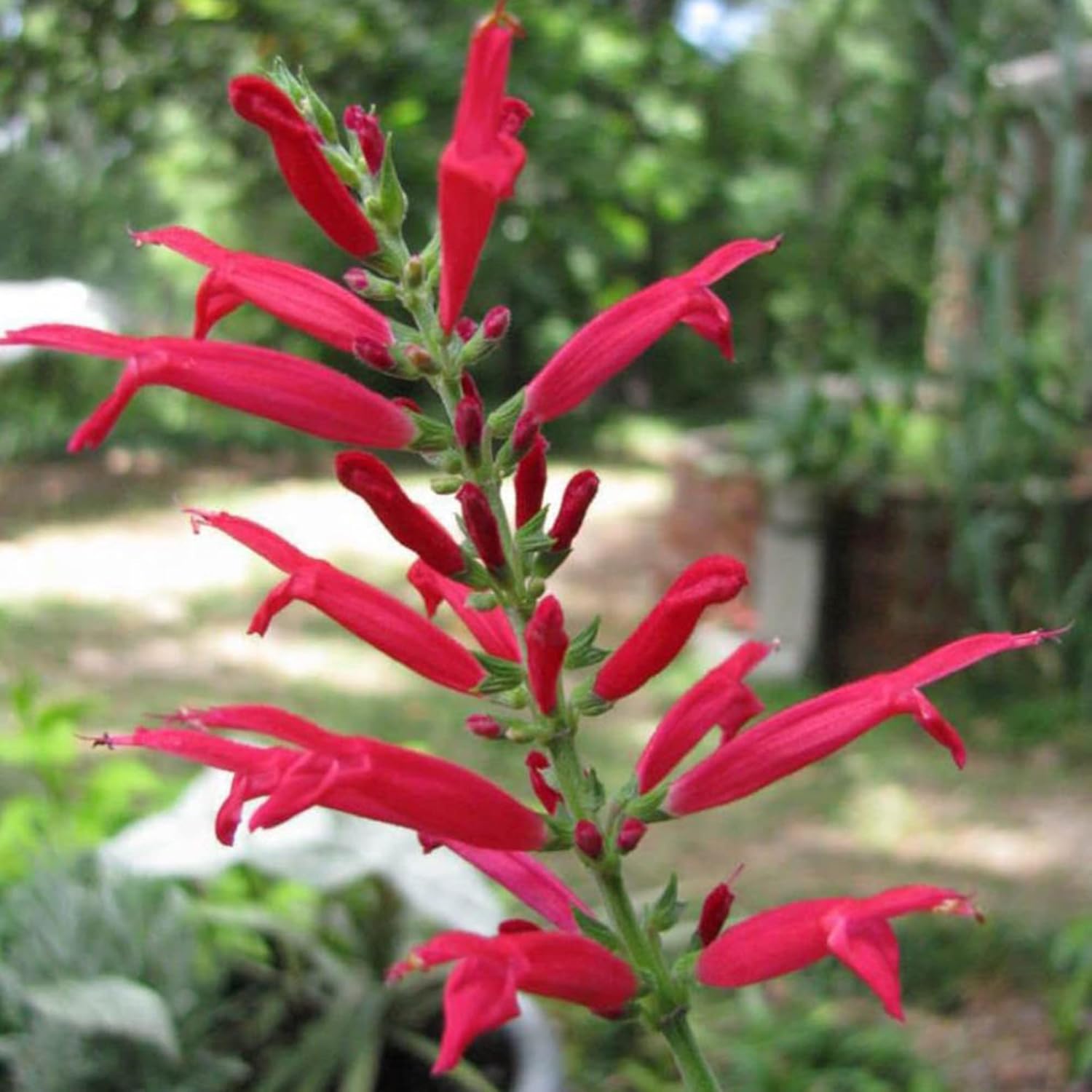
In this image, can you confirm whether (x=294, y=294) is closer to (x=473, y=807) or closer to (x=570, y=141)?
(x=473, y=807)

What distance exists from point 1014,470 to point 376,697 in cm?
A: 228

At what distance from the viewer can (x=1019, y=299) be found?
5074 mm

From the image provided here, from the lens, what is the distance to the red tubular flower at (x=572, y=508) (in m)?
0.84

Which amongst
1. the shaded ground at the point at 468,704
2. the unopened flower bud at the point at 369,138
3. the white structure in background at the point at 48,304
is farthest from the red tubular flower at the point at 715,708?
the white structure in background at the point at 48,304

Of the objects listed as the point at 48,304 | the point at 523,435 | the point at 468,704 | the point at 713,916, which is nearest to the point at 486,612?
the point at 523,435

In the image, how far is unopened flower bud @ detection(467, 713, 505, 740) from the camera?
2.77 feet

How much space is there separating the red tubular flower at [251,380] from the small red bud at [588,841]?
0.24 m

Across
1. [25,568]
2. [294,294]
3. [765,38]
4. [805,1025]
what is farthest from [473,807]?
[765,38]

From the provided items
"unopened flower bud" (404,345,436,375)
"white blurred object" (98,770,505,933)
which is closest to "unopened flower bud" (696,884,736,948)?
"unopened flower bud" (404,345,436,375)

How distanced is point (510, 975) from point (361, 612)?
9.1 inches

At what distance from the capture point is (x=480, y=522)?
0.80 metres

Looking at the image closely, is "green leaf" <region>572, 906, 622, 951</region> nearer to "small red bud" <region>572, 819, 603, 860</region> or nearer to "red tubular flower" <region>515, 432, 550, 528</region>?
"small red bud" <region>572, 819, 603, 860</region>

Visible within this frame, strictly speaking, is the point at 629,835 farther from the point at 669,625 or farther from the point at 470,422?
the point at 470,422

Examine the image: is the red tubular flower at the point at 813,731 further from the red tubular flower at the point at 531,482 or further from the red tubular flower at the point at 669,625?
the red tubular flower at the point at 531,482
